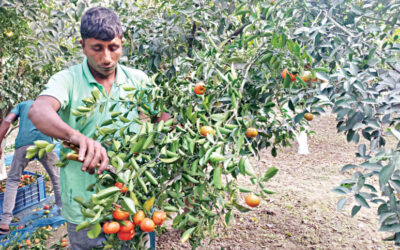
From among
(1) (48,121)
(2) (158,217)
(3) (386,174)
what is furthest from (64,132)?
(3) (386,174)

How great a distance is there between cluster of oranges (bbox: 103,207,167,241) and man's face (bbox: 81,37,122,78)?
85 cm

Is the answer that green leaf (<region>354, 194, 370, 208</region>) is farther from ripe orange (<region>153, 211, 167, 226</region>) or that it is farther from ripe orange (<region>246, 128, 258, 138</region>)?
ripe orange (<region>153, 211, 167, 226</region>)

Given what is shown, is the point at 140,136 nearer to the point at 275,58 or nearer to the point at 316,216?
the point at 275,58

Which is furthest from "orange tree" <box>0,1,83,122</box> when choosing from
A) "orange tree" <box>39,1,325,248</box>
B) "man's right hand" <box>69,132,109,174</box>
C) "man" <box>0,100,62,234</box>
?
"man's right hand" <box>69,132,109,174</box>

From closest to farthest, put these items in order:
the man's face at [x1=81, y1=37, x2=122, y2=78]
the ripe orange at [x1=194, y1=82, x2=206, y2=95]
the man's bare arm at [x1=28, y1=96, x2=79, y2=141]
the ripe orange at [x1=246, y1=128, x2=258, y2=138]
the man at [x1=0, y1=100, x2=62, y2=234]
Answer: the man's bare arm at [x1=28, y1=96, x2=79, y2=141]
the ripe orange at [x1=246, y1=128, x2=258, y2=138]
the ripe orange at [x1=194, y1=82, x2=206, y2=95]
the man's face at [x1=81, y1=37, x2=122, y2=78]
the man at [x1=0, y1=100, x2=62, y2=234]

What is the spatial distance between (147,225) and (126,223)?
7cm

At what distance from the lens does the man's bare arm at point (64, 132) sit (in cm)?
105

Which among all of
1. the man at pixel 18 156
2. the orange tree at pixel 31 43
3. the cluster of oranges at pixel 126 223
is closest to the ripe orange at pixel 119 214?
the cluster of oranges at pixel 126 223

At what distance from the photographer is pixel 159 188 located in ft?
3.95

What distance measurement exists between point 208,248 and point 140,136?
7.40 feet

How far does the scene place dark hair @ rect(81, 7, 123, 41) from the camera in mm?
1497

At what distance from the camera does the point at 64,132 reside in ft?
3.95

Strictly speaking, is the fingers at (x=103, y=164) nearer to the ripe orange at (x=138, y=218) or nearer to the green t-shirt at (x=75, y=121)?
the ripe orange at (x=138, y=218)

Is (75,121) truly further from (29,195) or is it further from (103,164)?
(29,195)
